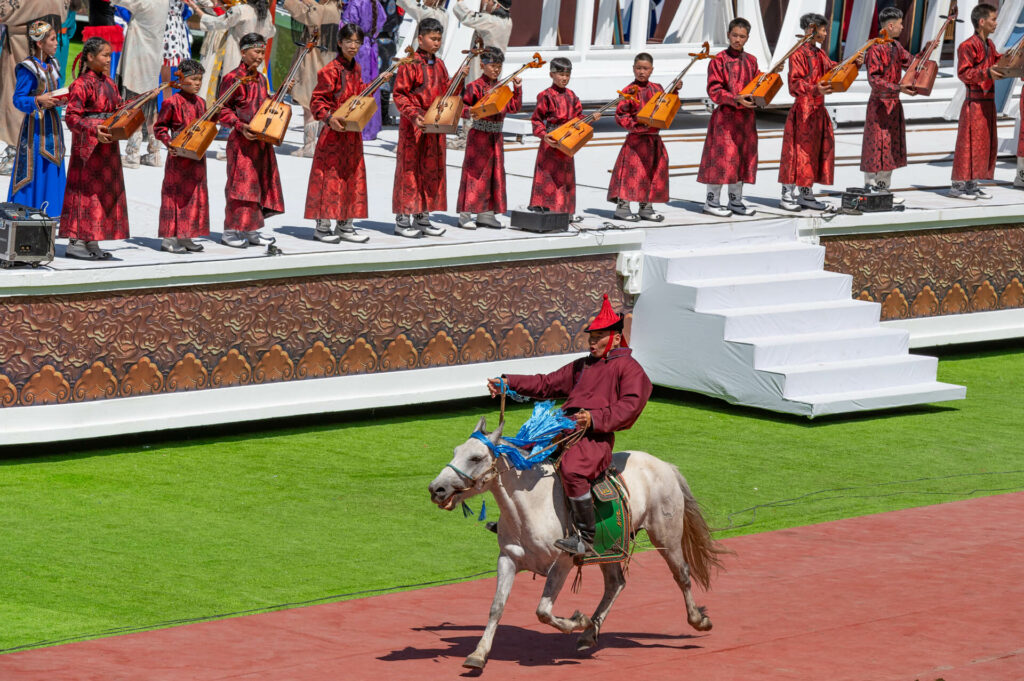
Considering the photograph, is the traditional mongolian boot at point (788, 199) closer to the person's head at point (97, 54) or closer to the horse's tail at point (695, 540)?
the person's head at point (97, 54)

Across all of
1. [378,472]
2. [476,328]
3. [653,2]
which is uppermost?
[653,2]

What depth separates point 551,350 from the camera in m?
12.2

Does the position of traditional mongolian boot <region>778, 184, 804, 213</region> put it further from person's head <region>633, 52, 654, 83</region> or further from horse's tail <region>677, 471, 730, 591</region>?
horse's tail <region>677, 471, 730, 591</region>

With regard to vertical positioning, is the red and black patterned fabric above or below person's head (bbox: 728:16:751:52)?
below

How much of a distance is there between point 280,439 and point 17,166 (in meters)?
2.49

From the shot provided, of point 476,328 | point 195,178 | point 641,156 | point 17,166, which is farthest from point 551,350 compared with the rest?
point 17,166

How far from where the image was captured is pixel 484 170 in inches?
484

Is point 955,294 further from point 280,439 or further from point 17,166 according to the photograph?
point 17,166

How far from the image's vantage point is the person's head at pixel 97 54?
10375 mm

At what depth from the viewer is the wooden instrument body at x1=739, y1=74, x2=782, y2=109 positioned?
516 inches

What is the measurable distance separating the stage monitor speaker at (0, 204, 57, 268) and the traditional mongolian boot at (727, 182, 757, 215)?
5705mm

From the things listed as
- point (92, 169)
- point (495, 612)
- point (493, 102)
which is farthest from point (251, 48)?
point (495, 612)

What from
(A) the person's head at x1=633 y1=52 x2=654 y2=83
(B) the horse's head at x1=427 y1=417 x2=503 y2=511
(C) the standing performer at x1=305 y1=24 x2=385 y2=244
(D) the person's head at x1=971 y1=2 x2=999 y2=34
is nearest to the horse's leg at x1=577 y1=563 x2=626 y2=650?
(B) the horse's head at x1=427 y1=417 x2=503 y2=511

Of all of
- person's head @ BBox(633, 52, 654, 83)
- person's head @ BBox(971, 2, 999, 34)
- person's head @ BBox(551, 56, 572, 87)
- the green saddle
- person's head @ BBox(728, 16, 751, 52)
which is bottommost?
the green saddle
